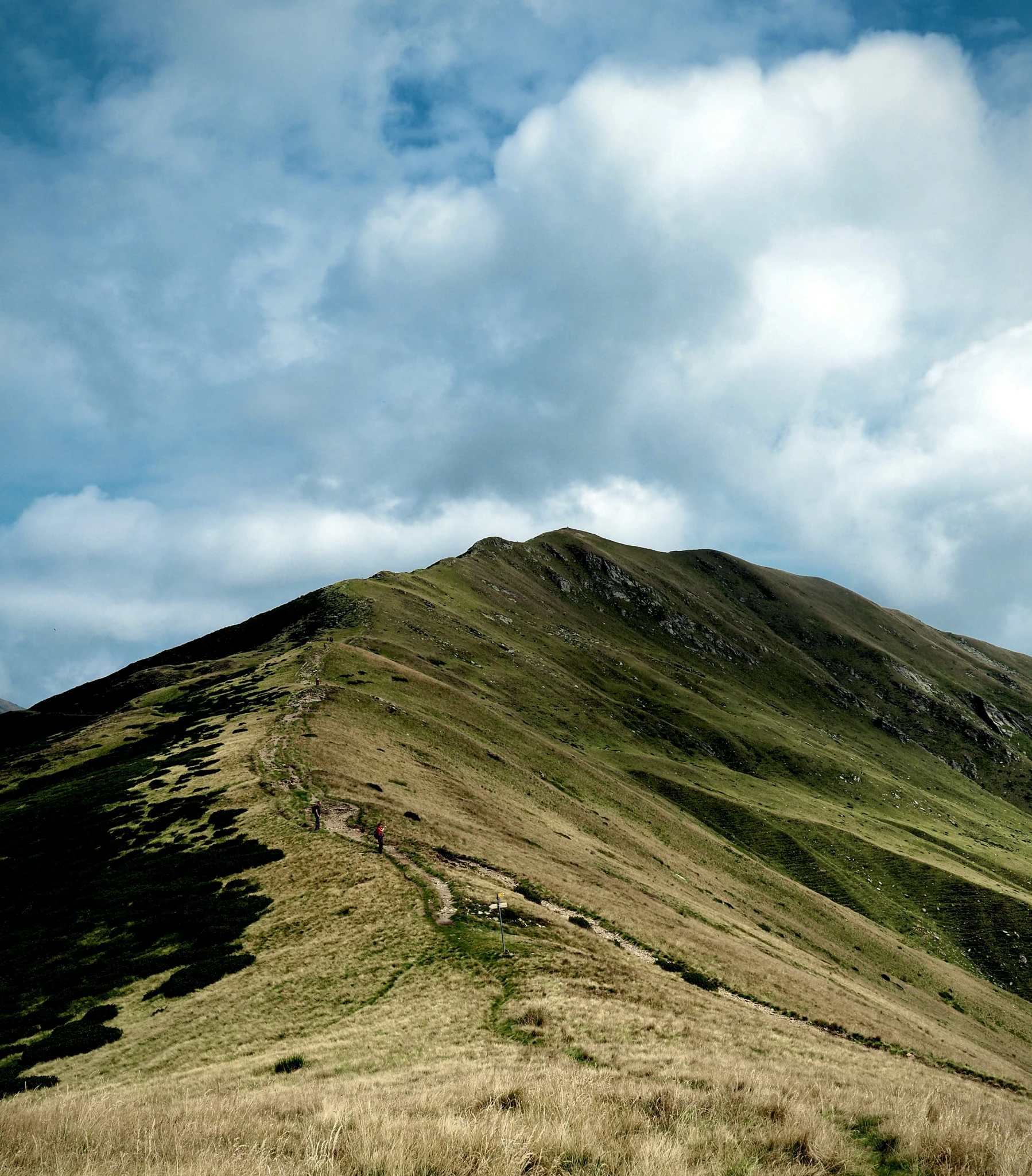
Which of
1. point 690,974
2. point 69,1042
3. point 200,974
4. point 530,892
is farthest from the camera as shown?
point 530,892

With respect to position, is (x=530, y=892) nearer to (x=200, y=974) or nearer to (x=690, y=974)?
(x=690, y=974)

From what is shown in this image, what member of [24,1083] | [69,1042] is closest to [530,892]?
[69,1042]

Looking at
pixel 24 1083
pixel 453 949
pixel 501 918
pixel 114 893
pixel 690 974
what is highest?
pixel 501 918

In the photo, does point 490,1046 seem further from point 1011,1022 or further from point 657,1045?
point 1011,1022

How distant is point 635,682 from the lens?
451 ft

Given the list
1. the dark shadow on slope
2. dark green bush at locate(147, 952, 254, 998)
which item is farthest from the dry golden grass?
the dark shadow on slope

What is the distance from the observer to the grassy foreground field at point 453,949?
10.2 m

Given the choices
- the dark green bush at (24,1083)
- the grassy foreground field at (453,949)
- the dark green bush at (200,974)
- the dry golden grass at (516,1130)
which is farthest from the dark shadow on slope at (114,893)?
the dry golden grass at (516,1130)

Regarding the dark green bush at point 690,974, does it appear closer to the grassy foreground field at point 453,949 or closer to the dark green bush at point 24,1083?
the grassy foreground field at point 453,949

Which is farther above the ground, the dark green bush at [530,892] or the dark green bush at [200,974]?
the dark green bush at [200,974]

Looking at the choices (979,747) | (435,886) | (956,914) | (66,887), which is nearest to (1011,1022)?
(956,914)

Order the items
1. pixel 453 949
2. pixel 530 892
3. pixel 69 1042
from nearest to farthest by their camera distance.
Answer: pixel 69 1042, pixel 453 949, pixel 530 892

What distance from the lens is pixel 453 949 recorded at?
79.9 feet

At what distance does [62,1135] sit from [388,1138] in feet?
18.3
